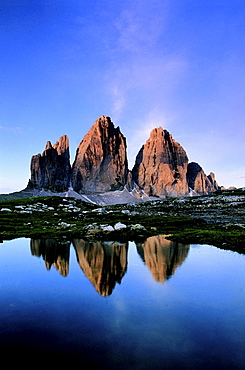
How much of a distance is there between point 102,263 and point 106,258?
100 cm

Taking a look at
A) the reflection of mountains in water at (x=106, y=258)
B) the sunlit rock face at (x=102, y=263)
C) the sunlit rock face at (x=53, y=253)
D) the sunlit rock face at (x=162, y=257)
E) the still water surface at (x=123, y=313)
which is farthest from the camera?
the sunlit rock face at (x=53, y=253)

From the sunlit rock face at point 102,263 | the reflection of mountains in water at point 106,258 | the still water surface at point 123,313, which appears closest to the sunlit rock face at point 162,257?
the reflection of mountains in water at point 106,258

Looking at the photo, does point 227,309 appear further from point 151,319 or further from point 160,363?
point 160,363

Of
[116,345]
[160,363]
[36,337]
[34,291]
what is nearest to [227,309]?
[160,363]

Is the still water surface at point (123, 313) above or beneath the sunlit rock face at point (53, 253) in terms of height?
beneath

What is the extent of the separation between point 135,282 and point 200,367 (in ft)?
15.7

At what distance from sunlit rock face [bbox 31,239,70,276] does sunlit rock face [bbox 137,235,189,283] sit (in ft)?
14.4

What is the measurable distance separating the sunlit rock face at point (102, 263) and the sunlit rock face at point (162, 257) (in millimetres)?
1348

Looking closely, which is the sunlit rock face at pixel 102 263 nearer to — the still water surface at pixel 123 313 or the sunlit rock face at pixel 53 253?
the still water surface at pixel 123 313

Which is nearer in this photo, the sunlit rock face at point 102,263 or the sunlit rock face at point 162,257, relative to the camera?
the sunlit rock face at point 102,263

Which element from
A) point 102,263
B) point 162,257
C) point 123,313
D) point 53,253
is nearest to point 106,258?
point 102,263

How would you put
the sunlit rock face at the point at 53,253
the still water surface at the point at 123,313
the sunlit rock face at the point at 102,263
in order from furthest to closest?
the sunlit rock face at the point at 53,253 → the sunlit rock face at the point at 102,263 → the still water surface at the point at 123,313

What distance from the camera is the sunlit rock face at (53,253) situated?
11.7 m

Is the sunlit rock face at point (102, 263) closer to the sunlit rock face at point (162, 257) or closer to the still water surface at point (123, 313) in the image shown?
the still water surface at point (123, 313)
